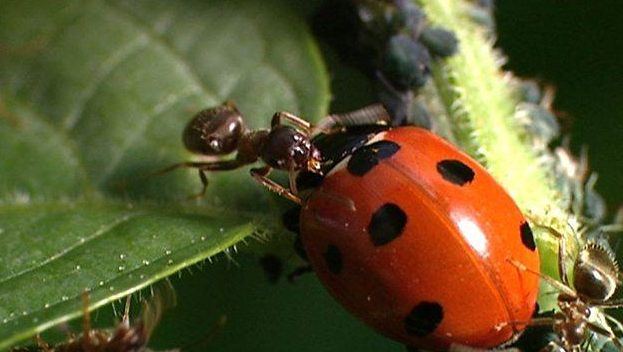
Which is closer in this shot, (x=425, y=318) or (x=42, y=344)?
(x=425, y=318)

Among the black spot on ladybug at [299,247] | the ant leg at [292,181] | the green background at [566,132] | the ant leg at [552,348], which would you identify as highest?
the ant leg at [292,181]

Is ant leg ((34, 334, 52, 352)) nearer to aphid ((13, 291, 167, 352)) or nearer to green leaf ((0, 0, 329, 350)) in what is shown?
aphid ((13, 291, 167, 352))

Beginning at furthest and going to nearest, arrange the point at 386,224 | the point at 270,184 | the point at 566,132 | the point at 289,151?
1. the point at 566,132
2. the point at 289,151
3. the point at 270,184
4. the point at 386,224

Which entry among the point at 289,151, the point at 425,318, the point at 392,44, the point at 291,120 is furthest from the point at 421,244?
the point at 392,44

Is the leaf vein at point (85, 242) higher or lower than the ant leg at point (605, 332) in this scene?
higher

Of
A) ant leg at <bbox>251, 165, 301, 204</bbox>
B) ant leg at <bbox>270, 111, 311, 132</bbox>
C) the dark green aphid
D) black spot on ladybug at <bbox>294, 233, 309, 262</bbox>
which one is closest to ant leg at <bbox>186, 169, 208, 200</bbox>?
ant leg at <bbox>251, 165, 301, 204</bbox>

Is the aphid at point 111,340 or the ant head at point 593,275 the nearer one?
the aphid at point 111,340

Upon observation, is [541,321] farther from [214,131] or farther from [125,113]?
[125,113]

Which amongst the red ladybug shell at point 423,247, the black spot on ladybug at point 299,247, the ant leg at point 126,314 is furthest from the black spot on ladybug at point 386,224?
the ant leg at point 126,314

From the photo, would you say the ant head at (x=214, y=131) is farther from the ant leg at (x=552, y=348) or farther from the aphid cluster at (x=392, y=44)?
the ant leg at (x=552, y=348)
